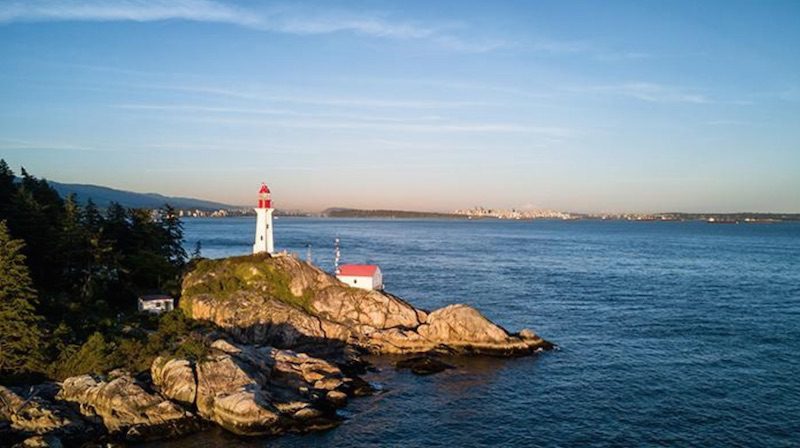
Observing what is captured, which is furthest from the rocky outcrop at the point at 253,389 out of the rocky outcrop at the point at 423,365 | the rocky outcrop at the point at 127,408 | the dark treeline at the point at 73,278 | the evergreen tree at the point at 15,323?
the evergreen tree at the point at 15,323

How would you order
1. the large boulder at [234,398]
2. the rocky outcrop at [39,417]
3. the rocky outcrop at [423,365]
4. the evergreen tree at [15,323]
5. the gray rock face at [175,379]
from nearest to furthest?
the rocky outcrop at [39,417], the large boulder at [234,398], the gray rock face at [175,379], the evergreen tree at [15,323], the rocky outcrop at [423,365]

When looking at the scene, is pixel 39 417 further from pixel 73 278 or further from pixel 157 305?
pixel 73 278

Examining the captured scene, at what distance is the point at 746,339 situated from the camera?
2082 inches

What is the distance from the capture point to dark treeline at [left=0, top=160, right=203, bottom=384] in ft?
123

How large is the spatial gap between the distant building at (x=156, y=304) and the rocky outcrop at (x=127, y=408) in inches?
699

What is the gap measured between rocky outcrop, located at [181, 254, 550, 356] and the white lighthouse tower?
215 inches

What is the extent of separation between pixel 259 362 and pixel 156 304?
62.6 feet

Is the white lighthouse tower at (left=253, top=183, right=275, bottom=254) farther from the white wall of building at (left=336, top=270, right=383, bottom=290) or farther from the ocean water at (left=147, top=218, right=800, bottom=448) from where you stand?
the ocean water at (left=147, top=218, right=800, bottom=448)

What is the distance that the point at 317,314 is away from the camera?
53.7 m

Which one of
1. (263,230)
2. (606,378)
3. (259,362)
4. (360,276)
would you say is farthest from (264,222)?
(606,378)

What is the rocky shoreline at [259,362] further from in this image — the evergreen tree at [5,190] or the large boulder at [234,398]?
the evergreen tree at [5,190]

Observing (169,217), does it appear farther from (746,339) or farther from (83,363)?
(746,339)

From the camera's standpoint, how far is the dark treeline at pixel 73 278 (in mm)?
37531

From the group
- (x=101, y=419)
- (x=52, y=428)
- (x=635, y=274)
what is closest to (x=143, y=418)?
(x=101, y=419)
